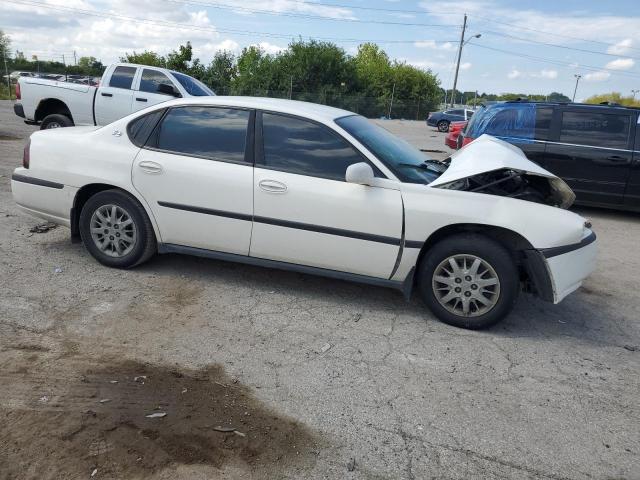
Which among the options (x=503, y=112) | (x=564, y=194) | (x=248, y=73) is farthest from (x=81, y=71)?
(x=564, y=194)

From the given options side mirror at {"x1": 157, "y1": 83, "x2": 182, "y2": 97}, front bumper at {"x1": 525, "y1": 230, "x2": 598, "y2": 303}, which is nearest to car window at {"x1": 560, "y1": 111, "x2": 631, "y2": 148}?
front bumper at {"x1": 525, "y1": 230, "x2": 598, "y2": 303}

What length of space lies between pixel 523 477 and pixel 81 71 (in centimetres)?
5884

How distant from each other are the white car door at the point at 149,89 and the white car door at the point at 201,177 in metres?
6.73

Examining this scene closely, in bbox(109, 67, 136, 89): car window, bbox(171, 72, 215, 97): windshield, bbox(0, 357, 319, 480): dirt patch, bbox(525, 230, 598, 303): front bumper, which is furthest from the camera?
bbox(171, 72, 215, 97): windshield

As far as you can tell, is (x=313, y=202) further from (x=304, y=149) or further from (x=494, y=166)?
(x=494, y=166)

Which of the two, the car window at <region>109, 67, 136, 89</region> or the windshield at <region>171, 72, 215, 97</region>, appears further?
the windshield at <region>171, 72, 215, 97</region>

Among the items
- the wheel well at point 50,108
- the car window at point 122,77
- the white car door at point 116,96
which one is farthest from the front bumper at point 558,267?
the wheel well at point 50,108

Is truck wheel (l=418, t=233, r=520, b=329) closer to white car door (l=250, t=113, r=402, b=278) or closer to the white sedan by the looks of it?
the white sedan

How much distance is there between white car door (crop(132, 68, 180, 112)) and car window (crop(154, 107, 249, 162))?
6.66 metres

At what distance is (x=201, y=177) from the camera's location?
172 inches

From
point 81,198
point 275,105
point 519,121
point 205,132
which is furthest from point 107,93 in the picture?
point 519,121

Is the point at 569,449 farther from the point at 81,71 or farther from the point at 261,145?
the point at 81,71

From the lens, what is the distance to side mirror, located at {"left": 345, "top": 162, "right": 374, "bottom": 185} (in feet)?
13.0

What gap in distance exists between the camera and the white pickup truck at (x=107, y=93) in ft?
35.7
